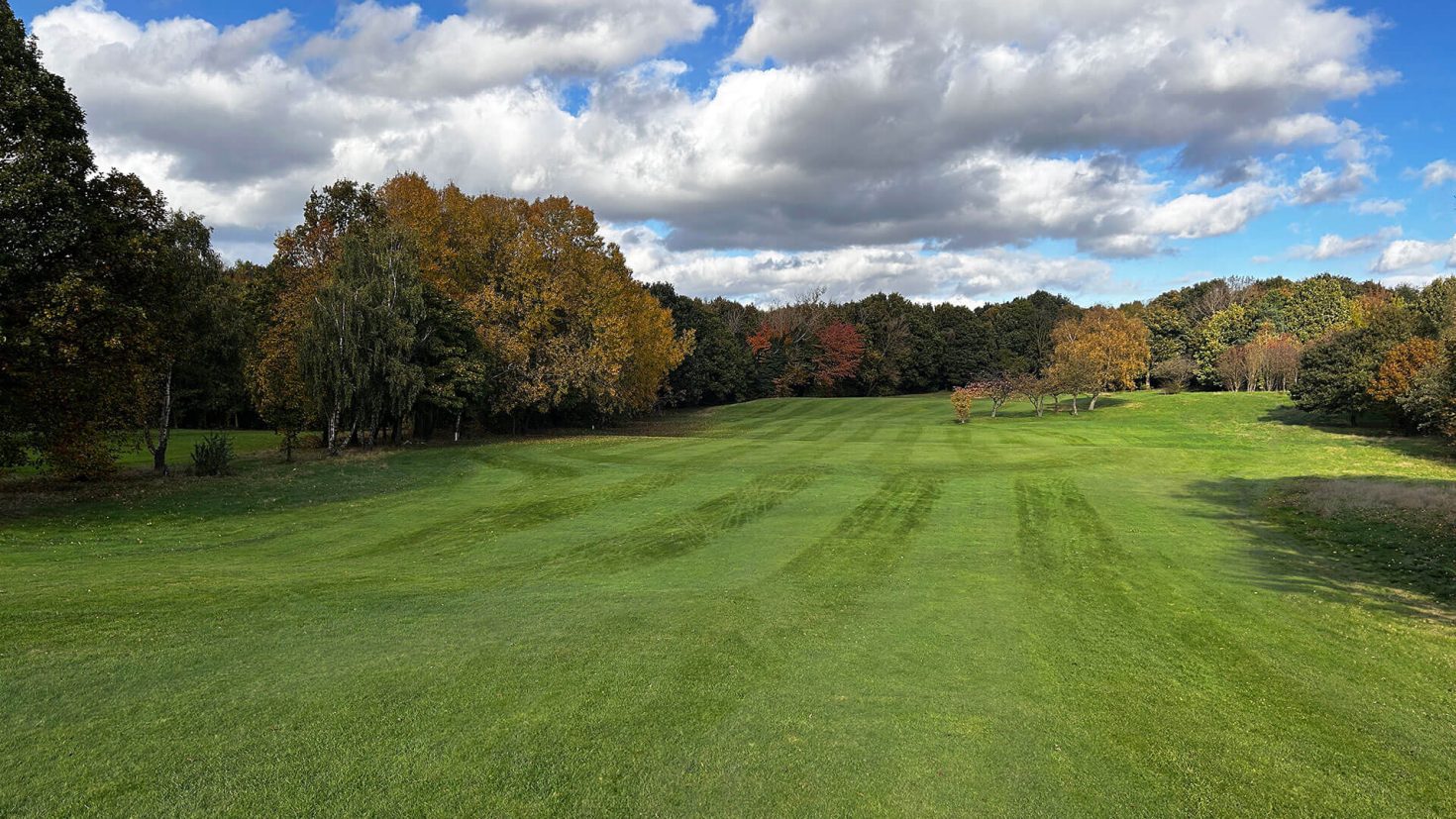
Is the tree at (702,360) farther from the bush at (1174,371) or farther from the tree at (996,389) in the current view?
the bush at (1174,371)

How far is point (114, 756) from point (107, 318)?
56.9ft

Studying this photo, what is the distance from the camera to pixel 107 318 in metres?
17.5

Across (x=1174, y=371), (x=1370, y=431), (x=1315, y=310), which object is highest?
(x=1315, y=310)

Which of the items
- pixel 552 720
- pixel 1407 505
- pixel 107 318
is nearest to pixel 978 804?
pixel 552 720

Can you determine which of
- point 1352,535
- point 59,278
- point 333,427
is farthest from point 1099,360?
point 59,278

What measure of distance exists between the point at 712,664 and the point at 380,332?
2956cm

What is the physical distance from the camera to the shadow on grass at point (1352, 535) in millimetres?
12070

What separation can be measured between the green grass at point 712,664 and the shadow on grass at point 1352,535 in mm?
171

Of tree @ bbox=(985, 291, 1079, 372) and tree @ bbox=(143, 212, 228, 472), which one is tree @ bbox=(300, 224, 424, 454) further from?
tree @ bbox=(985, 291, 1079, 372)

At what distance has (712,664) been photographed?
7828mm

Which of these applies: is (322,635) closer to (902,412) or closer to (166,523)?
(166,523)

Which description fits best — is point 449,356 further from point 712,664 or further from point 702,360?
point 702,360

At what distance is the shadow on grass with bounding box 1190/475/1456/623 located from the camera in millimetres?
12070

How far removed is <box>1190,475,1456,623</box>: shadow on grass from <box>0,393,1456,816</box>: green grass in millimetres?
171
